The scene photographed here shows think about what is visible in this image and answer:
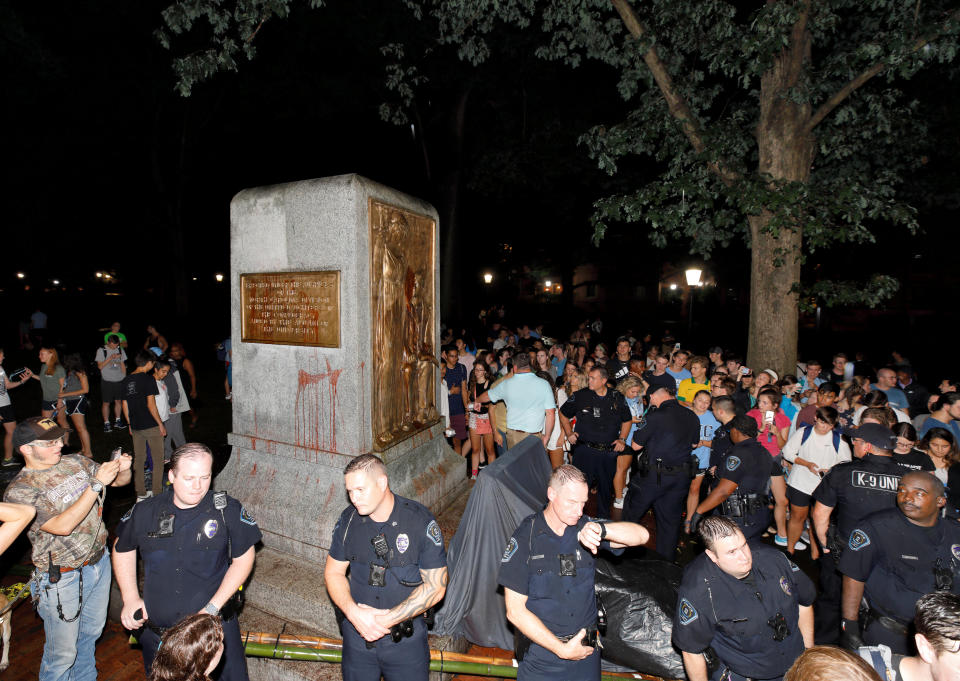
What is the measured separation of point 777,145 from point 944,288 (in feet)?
98.8

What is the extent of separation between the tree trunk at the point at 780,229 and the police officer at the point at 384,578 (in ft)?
26.9

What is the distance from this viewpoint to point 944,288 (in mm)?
29469

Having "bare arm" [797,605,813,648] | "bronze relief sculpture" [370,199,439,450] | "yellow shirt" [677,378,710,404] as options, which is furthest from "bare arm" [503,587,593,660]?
"yellow shirt" [677,378,710,404]

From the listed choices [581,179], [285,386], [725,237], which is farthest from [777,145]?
[581,179]

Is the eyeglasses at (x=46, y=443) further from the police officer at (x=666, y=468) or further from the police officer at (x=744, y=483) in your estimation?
the police officer at (x=744, y=483)

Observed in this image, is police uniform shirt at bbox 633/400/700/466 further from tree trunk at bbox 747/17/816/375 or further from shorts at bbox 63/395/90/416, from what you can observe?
shorts at bbox 63/395/90/416

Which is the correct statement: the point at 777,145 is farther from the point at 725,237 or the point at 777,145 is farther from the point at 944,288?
the point at 944,288

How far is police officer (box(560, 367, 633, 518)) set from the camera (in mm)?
6457

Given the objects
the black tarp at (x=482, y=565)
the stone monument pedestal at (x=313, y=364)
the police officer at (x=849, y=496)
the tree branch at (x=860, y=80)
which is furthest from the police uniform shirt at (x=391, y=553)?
the tree branch at (x=860, y=80)

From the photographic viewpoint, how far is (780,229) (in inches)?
355

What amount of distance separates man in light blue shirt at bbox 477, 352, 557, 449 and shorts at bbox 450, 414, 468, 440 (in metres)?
1.95

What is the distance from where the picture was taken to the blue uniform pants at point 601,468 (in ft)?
21.5

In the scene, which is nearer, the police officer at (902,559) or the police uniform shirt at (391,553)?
the police uniform shirt at (391,553)

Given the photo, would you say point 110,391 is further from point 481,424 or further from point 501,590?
point 501,590
